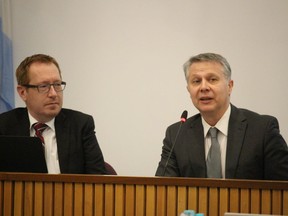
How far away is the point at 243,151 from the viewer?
8.24 feet

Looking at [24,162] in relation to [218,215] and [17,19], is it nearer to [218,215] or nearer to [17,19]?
[218,215]

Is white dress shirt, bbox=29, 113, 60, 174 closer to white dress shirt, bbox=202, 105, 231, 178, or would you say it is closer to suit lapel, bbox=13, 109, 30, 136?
suit lapel, bbox=13, 109, 30, 136

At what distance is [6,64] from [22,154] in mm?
2070

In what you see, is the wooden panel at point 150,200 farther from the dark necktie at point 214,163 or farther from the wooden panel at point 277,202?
the dark necktie at point 214,163

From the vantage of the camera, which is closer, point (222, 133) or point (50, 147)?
point (222, 133)

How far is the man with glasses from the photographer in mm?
2736

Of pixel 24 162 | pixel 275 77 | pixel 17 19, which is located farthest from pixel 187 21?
pixel 24 162

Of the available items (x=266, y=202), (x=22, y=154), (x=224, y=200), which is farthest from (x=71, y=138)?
(x=266, y=202)

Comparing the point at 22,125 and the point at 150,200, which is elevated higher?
A: the point at 22,125

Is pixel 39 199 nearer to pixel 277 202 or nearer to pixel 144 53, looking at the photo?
pixel 277 202

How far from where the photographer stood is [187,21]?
4059mm

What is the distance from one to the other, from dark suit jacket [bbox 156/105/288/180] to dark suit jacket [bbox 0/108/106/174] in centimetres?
43

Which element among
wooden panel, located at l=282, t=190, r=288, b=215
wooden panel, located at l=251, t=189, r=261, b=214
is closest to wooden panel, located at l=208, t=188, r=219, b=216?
wooden panel, located at l=251, t=189, r=261, b=214

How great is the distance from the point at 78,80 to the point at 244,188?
2595 millimetres
